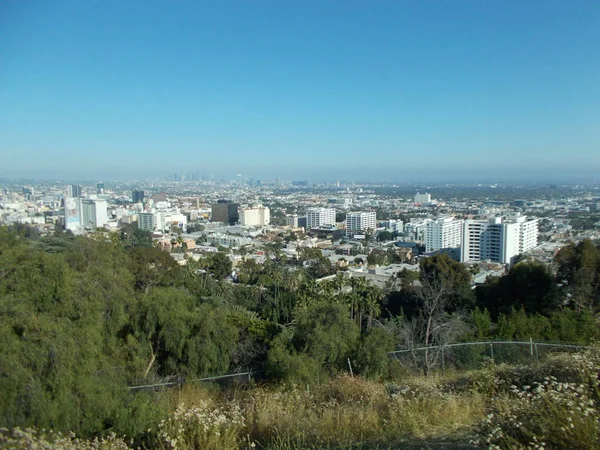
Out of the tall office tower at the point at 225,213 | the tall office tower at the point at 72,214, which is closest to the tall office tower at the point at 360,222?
the tall office tower at the point at 225,213

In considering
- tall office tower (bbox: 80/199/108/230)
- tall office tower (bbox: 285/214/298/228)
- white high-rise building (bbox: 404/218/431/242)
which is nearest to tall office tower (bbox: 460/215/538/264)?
white high-rise building (bbox: 404/218/431/242)

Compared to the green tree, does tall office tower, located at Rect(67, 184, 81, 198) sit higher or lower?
higher

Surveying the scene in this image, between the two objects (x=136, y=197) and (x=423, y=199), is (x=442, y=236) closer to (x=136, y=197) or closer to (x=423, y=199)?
(x=423, y=199)

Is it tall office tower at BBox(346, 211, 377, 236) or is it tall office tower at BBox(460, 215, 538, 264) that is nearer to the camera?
tall office tower at BBox(460, 215, 538, 264)

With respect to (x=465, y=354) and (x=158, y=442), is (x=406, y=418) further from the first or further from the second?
(x=465, y=354)

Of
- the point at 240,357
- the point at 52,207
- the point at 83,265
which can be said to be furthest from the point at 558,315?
A: the point at 52,207

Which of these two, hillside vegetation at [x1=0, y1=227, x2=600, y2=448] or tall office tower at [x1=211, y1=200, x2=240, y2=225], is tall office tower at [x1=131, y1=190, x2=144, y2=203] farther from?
hillside vegetation at [x1=0, y1=227, x2=600, y2=448]

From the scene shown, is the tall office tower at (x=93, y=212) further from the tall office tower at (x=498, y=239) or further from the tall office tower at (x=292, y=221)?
the tall office tower at (x=498, y=239)

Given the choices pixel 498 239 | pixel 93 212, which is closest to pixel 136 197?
pixel 93 212
